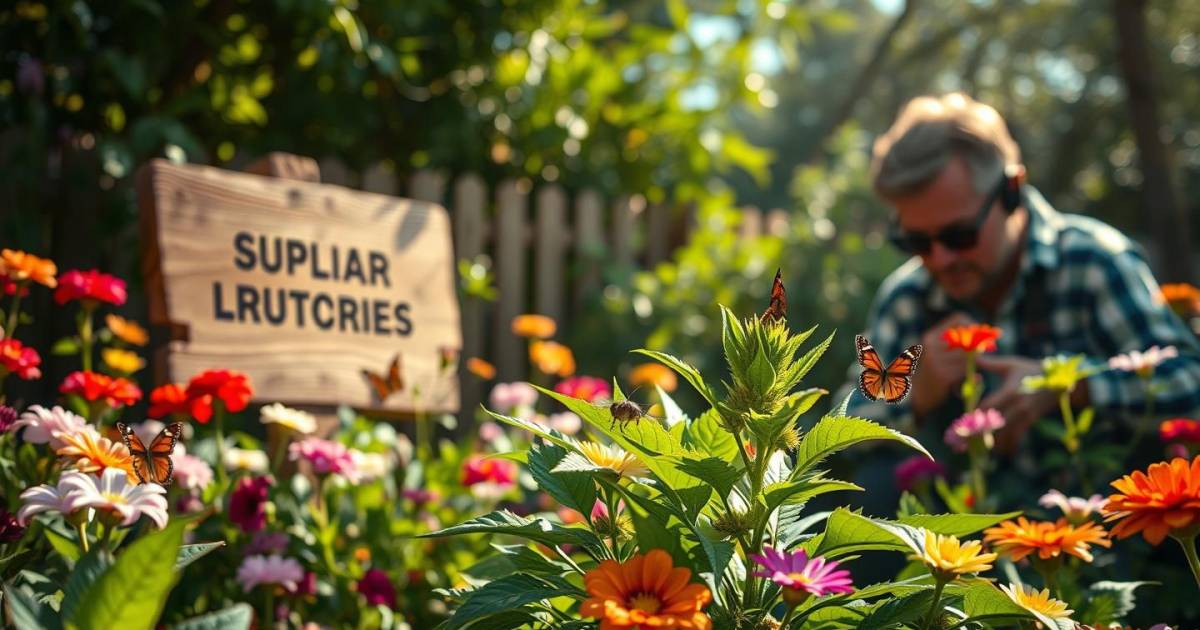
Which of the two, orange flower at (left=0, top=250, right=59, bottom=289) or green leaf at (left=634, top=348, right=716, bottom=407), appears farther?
orange flower at (left=0, top=250, right=59, bottom=289)

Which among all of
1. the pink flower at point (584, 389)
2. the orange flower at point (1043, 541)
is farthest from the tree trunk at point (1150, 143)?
the orange flower at point (1043, 541)

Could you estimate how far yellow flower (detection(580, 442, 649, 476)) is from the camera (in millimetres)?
1110

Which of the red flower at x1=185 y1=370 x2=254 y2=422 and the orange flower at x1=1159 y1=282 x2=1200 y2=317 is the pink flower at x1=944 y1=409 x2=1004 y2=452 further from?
the red flower at x1=185 y1=370 x2=254 y2=422

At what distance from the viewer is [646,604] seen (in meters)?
0.90

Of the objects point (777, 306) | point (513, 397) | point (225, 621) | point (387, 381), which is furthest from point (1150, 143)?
point (225, 621)

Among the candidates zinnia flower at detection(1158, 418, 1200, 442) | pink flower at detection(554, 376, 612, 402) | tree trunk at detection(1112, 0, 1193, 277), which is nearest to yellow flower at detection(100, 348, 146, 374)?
pink flower at detection(554, 376, 612, 402)

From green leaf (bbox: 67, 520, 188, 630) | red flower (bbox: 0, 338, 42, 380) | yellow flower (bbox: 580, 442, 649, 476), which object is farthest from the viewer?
red flower (bbox: 0, 338, 42, 380)

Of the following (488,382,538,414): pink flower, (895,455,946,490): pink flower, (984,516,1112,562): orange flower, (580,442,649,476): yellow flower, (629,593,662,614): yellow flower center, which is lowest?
(984,516,1112,562): orange flower

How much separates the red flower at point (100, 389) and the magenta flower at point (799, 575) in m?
0.98

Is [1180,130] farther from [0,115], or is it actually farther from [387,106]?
[0,115]

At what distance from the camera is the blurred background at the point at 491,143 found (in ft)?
9.78

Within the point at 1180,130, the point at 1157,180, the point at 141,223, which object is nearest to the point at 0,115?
the point at 141,223

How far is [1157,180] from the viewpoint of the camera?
18.6ft

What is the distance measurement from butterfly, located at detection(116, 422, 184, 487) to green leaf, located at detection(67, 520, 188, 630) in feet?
1.30
